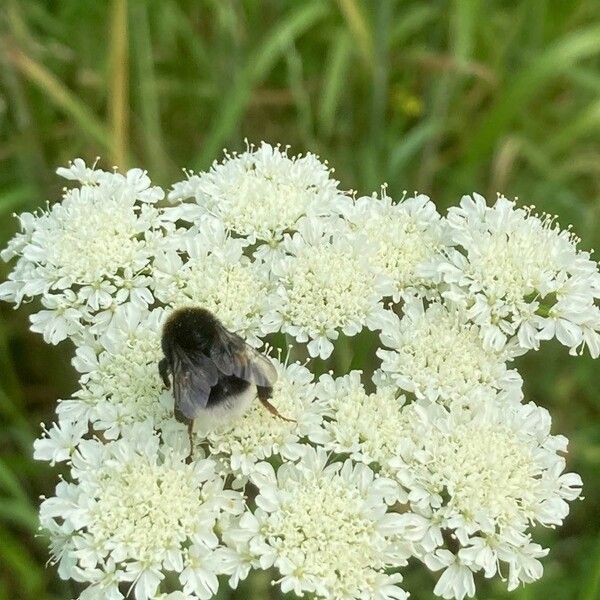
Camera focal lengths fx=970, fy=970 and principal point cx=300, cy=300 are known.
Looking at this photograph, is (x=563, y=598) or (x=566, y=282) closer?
(x=566, y=282)

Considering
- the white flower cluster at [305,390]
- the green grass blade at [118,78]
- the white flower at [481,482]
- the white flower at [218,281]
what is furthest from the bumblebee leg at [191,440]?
the green grass blade at [118,78]

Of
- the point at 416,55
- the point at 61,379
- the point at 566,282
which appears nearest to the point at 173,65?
the point at 416,55

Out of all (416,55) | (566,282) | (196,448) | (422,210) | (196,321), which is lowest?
(196,448)

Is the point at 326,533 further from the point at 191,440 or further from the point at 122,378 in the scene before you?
the point at 122,378

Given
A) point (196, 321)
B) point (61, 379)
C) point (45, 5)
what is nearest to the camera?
point (196, 321)

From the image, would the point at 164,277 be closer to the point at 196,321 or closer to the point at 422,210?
the point at 196,321

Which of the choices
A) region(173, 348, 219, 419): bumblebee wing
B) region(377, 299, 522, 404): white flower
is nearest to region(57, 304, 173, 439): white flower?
region(173, 348, 219, 419): bumblebee wing

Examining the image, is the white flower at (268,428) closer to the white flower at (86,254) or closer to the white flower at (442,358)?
the white flower at (442,358)

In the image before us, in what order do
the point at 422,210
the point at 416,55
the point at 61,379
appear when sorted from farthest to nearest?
the point at 416,55
the point at 61,379
the point at 422,210
